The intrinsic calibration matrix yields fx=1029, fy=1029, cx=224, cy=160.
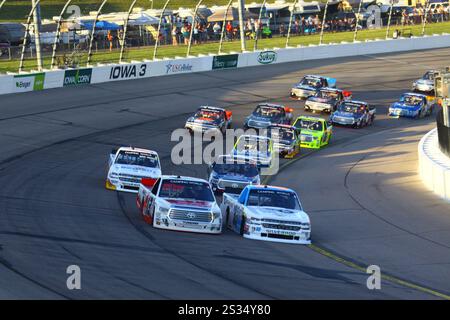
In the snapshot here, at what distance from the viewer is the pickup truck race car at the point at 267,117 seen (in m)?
43.7

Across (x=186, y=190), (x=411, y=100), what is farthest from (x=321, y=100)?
(x=186, y=190)

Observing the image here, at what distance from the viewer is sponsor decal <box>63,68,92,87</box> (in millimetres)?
51906

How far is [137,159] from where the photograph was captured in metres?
30.6

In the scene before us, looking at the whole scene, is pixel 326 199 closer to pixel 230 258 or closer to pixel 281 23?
pixel 230 258

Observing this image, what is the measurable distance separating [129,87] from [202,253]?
109 feet

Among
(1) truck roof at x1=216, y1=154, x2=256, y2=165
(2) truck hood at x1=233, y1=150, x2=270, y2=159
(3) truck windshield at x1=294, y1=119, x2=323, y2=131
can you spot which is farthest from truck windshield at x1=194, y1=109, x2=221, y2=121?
(1) truck roof at x1=216, y1=154, x2=256, y2=165

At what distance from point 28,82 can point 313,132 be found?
15255 millimetres

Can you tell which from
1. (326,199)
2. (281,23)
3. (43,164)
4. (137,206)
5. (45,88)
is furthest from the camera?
(281,23)

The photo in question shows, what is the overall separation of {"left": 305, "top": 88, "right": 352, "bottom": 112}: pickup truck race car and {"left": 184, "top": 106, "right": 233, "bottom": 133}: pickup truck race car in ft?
26.5

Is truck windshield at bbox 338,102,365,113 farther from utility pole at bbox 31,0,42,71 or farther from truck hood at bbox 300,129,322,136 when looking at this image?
utility pole at bbox 31,0,42,71

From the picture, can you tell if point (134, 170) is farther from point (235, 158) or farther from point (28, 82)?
point (28, 82)

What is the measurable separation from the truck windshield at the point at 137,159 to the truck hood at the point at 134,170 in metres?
0.35
